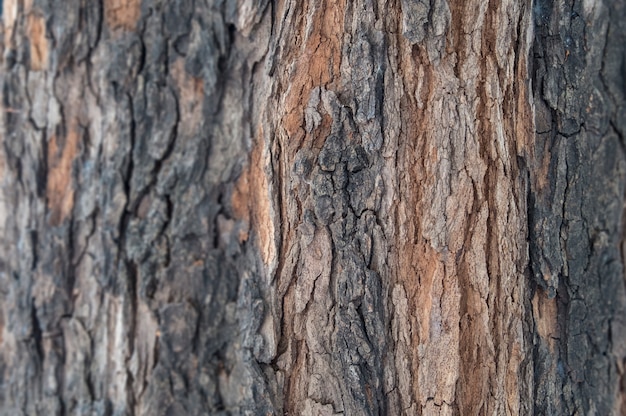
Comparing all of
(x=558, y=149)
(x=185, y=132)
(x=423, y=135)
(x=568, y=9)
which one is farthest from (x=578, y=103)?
(x=185, y=132)

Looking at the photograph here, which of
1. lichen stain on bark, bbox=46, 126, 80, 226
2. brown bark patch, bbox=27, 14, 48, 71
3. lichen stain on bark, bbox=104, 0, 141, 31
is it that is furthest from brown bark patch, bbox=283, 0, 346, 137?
brown bark patch, bbox=27, 14, 48, 71

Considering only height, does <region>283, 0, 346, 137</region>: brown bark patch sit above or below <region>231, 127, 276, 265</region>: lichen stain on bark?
above

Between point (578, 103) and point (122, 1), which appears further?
point (122, 1)

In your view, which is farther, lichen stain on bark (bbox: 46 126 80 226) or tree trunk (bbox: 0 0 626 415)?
lichen stain on bark (bbox: 46 126 80 226)

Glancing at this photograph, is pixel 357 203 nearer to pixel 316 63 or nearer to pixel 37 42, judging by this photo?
pixel 316 63

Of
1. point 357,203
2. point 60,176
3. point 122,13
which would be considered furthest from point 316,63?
point 60,176

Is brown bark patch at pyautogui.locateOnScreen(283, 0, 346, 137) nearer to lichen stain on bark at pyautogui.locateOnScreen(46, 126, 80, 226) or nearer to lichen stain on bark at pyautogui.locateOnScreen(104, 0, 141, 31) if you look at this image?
lichen stain on bark at pyautogui.locateOnScreen(104, 0, 141, 31)

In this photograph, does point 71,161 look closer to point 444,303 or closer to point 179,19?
point 179,19
